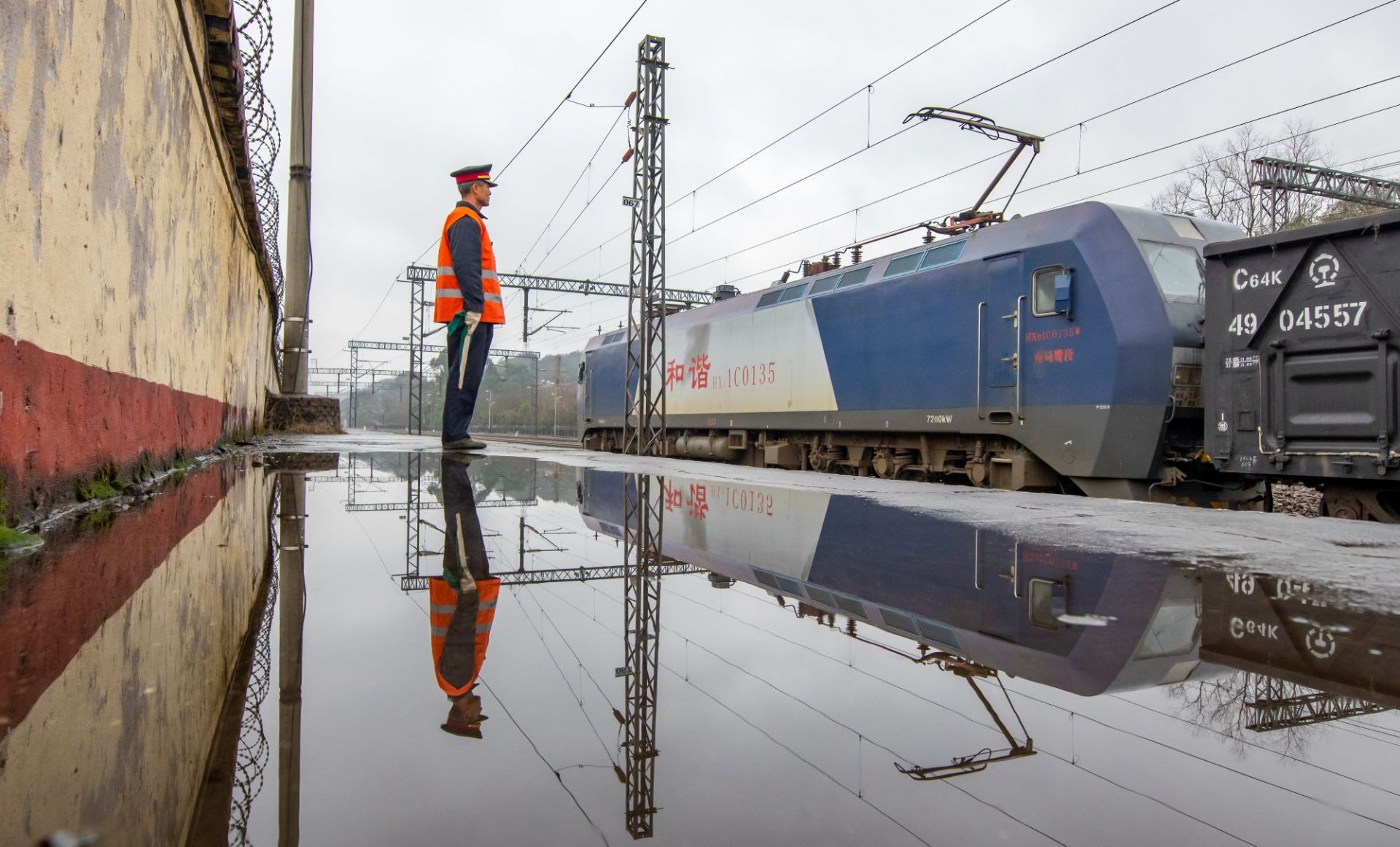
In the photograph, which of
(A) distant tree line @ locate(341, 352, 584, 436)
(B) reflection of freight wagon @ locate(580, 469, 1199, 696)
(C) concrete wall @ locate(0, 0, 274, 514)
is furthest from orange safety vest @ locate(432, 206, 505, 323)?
(A) distant tree line @ locate(341, 352, 584, 436)

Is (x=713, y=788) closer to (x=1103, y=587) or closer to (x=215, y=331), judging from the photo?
(x=1103, y=587)

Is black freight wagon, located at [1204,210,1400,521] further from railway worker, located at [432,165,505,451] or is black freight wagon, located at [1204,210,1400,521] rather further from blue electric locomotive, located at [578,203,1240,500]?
railway worker, located at [432,165,505,451]

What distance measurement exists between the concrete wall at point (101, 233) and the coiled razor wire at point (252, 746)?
1.38 meters

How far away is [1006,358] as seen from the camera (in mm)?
9602

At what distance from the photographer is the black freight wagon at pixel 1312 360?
6410mm

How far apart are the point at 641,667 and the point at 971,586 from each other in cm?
134

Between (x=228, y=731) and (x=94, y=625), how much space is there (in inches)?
28.9

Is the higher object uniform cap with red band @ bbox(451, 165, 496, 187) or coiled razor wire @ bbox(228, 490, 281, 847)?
uniform cap with red band @ bbox(451, 165, 496, 187)

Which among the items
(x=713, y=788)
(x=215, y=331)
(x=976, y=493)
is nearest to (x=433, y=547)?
(x=713, y=788)

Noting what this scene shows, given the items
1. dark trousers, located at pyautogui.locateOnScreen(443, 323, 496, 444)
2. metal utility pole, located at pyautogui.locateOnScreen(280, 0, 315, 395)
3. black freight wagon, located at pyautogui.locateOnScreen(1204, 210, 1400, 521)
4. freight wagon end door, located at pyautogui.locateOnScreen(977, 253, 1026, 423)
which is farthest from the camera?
metal utility pole, located at pyautogui.locateOnScreen(280, 0, 315, 395)

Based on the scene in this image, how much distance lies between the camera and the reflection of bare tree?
1393 mm

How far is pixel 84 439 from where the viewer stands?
129 inches

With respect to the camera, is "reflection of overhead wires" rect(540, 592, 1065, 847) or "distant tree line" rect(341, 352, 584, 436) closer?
"reflection of overhead wires" rect(540, 592, 1065, 847)

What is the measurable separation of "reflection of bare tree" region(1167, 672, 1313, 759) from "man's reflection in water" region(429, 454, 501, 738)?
1.23 metres
